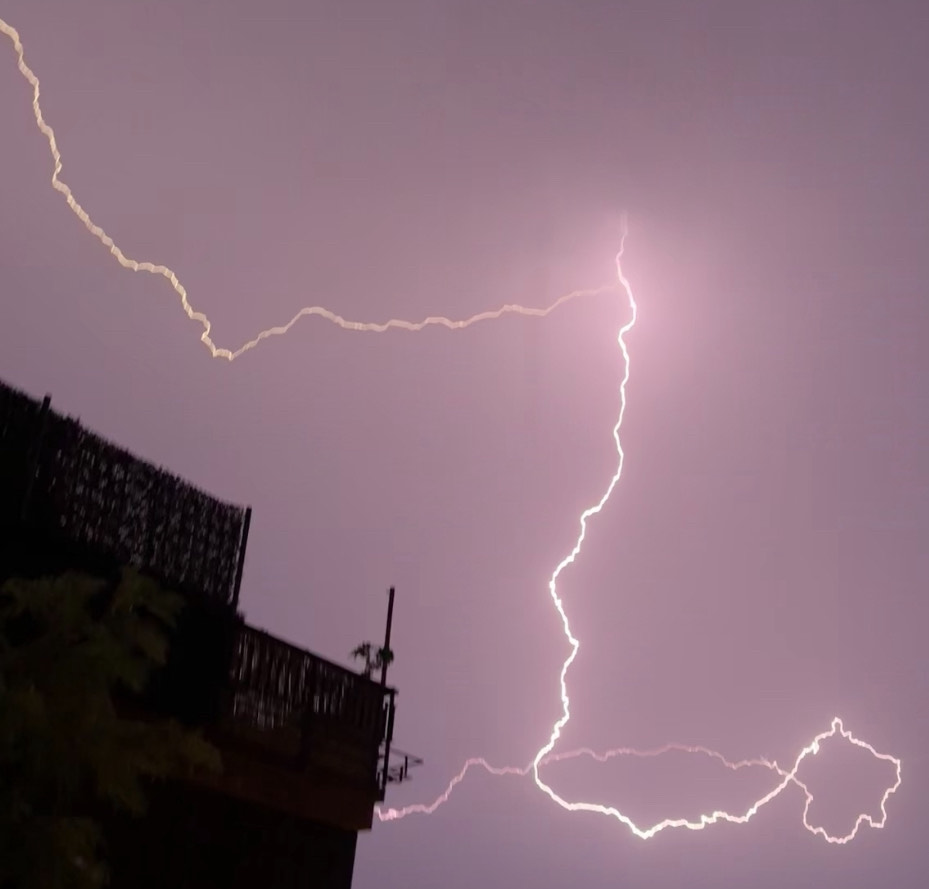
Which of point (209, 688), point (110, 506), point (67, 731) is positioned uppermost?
point (110, 506)

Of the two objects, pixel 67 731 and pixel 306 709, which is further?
pixel 306 709

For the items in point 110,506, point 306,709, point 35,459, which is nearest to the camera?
point 35,459

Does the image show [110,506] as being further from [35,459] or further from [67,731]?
[67,731]

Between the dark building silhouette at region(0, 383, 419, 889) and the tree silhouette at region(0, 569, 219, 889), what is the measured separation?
3.90 metres

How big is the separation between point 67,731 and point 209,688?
16.7ft

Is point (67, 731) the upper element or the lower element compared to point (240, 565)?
lower

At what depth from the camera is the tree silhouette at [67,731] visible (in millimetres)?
4176

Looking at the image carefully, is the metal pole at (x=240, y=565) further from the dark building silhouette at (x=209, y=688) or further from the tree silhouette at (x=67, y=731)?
the tree silhouette at (x=67, y=731)

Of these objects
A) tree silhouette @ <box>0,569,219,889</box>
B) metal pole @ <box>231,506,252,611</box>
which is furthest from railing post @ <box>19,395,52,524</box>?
tree silhouette @ <box>0,569,219,889</box>

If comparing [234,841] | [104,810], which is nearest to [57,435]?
[104,810]

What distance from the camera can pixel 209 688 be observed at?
9414mm

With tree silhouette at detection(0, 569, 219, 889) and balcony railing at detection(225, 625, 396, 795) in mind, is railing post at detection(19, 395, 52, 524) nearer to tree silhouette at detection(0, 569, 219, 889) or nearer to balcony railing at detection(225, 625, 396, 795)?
balcony railing at detection(225, 625, 396, 795)

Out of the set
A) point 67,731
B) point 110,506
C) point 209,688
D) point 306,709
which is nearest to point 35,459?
point 110,506

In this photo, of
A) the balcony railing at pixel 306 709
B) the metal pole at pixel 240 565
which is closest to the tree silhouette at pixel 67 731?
the balcony railing at pixel 306 709
